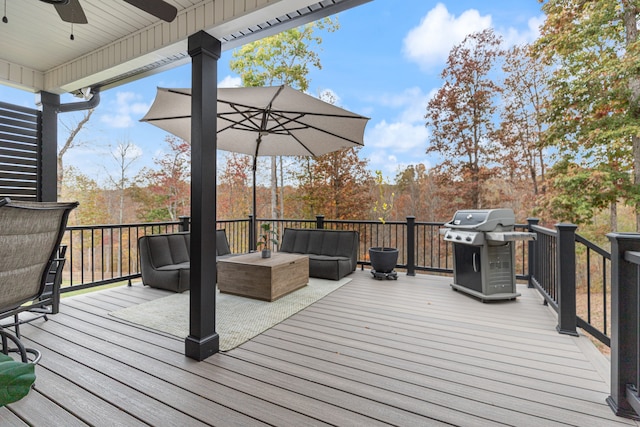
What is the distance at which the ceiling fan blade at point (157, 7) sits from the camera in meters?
2.01

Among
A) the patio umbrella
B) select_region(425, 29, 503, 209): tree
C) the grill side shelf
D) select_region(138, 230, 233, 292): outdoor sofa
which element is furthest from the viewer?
select_region(425, 29, 503, 209): tree

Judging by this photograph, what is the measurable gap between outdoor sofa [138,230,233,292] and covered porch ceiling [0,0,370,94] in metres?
2.13

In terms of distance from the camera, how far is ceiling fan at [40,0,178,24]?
2043 mm

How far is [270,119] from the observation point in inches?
169

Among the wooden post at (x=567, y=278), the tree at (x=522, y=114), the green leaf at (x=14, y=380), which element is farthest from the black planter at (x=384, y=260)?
the tree at (x=522, y=114)

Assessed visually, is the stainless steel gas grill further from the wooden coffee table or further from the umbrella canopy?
the wooden coffee table

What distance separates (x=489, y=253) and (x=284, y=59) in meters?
8.16

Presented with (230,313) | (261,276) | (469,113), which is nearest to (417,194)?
(469,113)

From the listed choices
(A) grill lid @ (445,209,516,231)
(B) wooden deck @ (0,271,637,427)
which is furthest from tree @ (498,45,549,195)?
(B) wooden deck @ (0,271,637,427)

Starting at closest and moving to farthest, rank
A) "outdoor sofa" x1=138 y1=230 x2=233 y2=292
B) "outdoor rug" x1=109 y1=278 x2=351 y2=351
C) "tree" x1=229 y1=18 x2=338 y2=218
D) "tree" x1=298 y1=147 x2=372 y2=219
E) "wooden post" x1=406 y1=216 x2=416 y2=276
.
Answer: "outdoor rug" x1=109 y1=278 x2=351 y2=351, "outdoor sofa" x1=138 y1=230 x2=233 y2=292, "wooden post" x1=406 y1=216 x2=416 y2=276, "tree" x1=229 y1=18 x2=338 y2=218, "tree" x1=298 y1=147 x2=372 y2=219

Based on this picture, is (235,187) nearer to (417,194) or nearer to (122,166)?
(122,166)

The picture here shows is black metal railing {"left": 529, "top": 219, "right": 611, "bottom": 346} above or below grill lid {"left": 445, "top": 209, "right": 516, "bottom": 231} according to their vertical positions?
below

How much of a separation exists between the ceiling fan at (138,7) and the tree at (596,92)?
24.2 feet

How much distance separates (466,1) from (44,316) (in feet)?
37.3
